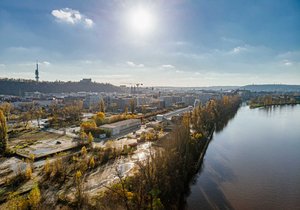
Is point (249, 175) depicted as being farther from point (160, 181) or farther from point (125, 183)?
point (125, 183)

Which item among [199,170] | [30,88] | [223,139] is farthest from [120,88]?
[199,170]

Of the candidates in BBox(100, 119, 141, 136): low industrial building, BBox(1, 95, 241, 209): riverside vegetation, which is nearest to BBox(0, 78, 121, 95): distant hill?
BBox(100, 119, 141, 136): low industrial building

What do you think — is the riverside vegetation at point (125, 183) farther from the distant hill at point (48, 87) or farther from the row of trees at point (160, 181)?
the distant hill at point (48, 87)

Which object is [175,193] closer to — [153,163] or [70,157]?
[153,163]

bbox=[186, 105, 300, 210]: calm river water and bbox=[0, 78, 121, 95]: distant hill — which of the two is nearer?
bbox=[186, 105, 300, 210]: calm river water

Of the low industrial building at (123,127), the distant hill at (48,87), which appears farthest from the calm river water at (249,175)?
the distant hill at (48,87)

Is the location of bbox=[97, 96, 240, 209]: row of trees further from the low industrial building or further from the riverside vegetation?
the low industrial building
